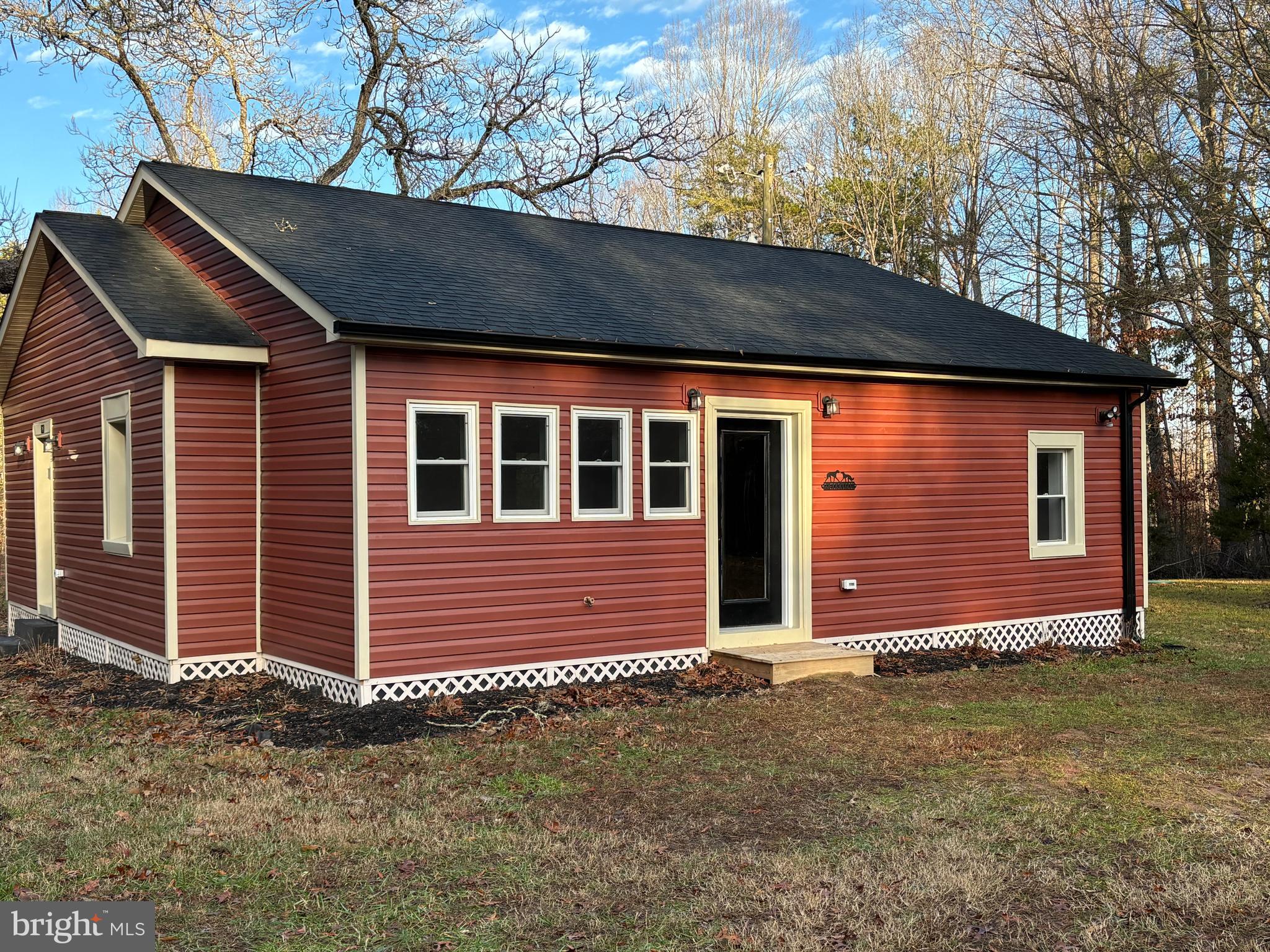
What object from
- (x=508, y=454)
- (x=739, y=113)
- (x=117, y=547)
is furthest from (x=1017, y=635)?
(x=739, y=113)

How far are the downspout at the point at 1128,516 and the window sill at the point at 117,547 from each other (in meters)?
10.8

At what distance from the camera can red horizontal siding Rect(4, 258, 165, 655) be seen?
10367 mm

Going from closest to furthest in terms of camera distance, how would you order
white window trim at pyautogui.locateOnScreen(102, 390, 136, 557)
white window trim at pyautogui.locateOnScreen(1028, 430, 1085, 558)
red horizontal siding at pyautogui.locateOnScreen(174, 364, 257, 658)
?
red horizontal siding at pyautogui.locateOnScreen(174, 364, 257, 658) → white window trim at pyautogui.locateOnScreen(102, 390, 136, 557) → white window trim at pyautogui.locateOnScreen(1028, 430, 1085, 558)

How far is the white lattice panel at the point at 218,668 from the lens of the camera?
10055 millimetres

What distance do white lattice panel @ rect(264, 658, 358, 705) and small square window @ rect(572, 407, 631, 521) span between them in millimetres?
2418

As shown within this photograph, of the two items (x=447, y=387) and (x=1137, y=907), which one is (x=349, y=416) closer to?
(x=447, y=387)

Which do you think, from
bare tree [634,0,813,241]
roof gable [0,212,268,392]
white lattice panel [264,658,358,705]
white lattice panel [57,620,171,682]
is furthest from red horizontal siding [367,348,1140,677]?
bare tree [634,0,813,241]

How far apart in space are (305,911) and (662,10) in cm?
3250

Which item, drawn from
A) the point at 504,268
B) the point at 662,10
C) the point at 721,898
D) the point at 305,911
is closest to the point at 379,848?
the point at 305,911

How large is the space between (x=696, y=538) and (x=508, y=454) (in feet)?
6.68

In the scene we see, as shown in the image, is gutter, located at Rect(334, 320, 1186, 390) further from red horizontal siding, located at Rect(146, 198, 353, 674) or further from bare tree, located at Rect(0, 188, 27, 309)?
bare tree, located at Rect(0, 188, 27, 309)

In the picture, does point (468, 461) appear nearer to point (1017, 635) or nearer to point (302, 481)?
point (302, 481)

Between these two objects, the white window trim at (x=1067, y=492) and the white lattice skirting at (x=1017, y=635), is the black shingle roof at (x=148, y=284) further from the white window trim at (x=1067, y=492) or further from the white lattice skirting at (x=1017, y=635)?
the white window trim at (x=1067, y=492)

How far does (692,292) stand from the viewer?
487 inches
